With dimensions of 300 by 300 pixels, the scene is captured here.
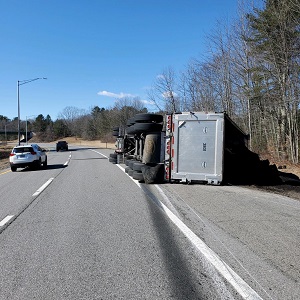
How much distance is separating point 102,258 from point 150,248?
0.81m

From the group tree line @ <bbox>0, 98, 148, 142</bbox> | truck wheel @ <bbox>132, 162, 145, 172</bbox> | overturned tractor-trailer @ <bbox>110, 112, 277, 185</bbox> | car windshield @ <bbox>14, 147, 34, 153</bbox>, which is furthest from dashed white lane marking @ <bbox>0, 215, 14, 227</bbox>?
tree line @ <bbox>0, 98, 148, 142</bbox>

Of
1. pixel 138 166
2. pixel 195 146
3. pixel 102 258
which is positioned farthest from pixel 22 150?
pixel 102 258

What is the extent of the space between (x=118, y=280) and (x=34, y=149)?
19.0 metres

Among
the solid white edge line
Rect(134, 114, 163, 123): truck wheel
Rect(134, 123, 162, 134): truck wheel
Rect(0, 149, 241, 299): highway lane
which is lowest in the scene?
Rect(0, 149, 241, 299): highway lane

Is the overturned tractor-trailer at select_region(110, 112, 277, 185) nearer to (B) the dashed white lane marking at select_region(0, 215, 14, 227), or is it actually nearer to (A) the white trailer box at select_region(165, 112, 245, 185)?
(A) the white trailer box at select_region(165, 112, 245, 185)

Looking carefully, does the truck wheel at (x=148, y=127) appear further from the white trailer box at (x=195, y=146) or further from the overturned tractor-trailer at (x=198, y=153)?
the white trailer box at (x=195, y=146)

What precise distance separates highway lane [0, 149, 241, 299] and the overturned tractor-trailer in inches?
174

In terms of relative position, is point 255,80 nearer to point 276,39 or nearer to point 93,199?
Result: point 276,39

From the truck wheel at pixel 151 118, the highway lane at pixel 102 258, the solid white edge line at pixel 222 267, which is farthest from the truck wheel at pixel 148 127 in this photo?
the solid white edge line at pixel 222 267

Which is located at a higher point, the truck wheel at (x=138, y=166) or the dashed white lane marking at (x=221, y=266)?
the truck wheel at (x=138, y=166)

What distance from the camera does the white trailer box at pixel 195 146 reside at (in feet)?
39.4

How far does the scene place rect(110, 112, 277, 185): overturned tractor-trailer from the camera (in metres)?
12.1

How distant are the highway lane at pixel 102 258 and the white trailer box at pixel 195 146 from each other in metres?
4.37

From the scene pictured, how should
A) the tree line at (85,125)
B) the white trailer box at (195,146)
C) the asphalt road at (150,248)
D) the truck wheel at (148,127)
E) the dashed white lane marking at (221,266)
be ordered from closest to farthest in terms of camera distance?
the dashed white lane marking at (221,266) → the asphalt road at (150,248) → the white trailer box at (195,146) → the truck wheel at (148,127) → the tree line at (85,125)
